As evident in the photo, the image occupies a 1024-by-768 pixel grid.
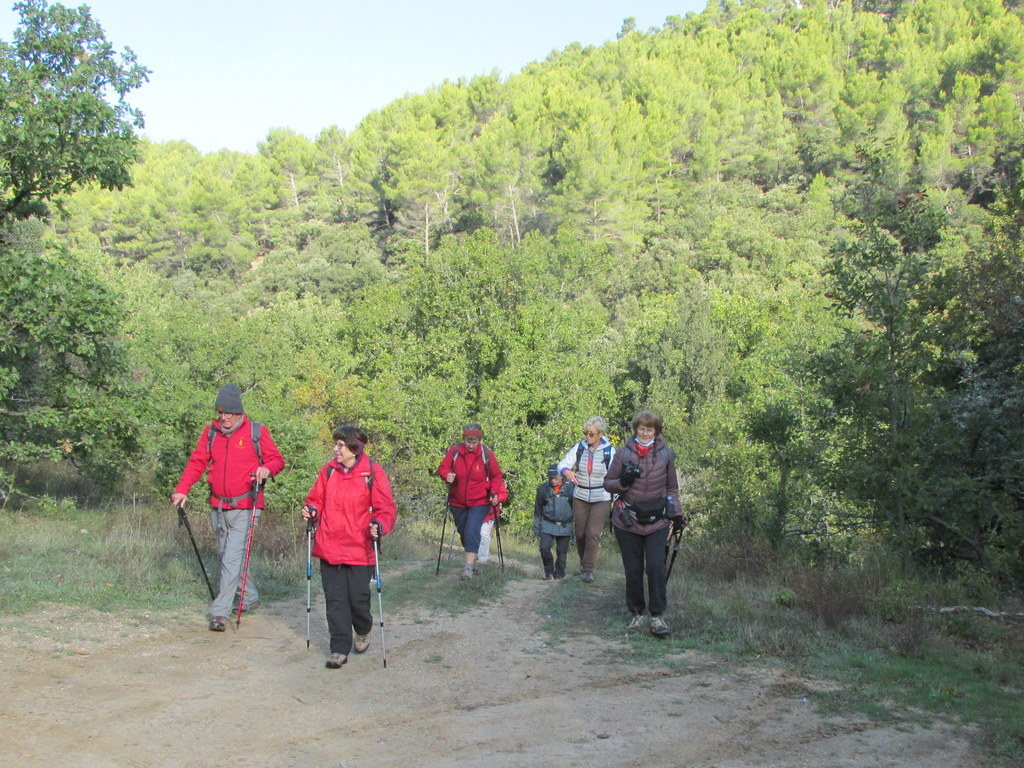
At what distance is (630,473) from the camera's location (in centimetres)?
750

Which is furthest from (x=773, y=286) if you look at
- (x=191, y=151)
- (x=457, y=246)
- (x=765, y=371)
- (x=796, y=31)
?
(x=191, y=151)

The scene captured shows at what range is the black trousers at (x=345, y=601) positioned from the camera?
253 inches

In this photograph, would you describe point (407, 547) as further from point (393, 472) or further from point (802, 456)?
point (393, 472)

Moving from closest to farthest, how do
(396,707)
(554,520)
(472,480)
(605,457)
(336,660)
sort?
(396,707) → (336,660) → (605,457) → (472,480) → (554,520)

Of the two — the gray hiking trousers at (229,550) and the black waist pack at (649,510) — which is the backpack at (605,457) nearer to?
the black waist pack at (649,510)

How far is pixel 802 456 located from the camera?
1134cm

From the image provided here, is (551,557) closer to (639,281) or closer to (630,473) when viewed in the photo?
(630,473)

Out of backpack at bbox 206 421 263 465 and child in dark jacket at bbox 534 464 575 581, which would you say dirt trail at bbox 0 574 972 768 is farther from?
child in dark jacket at bbox 534 464 575 581

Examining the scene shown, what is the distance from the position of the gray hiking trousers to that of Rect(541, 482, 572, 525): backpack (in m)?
4.41

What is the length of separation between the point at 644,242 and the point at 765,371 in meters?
31.4

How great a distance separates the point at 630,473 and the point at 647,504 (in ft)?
0.96

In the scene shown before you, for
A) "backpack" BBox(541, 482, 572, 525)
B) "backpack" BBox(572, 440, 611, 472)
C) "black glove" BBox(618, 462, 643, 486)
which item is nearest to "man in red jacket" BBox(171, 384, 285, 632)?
"black glove" BBox(618, 462, 643, 486)

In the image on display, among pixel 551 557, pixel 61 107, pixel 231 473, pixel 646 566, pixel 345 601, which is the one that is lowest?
pixel 551 557

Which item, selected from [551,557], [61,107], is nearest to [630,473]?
[551,557]
